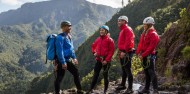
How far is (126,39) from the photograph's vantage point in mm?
11742

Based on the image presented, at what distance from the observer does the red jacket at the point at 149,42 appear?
11021mm

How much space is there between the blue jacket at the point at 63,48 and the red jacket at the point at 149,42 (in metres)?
2.61

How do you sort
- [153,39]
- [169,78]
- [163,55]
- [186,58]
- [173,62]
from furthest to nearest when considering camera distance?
1. [163,55]
2. [173,62]
3. [169,78]
4. [186,58]
5. [153,39]

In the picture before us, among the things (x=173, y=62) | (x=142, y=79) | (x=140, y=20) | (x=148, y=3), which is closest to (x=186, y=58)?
(x=173, y=62)

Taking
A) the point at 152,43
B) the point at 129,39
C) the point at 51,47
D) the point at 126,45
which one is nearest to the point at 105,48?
the point at 126,45

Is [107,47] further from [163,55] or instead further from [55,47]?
[163,55]

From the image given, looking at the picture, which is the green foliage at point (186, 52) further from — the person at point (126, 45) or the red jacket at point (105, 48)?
the red jacket at point (105, 48)

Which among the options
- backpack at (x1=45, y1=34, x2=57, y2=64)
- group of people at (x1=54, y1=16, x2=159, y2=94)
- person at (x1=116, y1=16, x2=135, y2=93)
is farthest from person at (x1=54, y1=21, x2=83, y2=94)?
person at (x1=116, y1=16, x2=135, y2=93)

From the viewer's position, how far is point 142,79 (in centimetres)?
1750

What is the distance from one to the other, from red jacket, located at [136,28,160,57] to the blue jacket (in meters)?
2.61

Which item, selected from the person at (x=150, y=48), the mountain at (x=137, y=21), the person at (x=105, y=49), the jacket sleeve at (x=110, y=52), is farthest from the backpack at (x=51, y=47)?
→ the mountain at (x=137, y=21)

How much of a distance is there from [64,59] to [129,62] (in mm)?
2527

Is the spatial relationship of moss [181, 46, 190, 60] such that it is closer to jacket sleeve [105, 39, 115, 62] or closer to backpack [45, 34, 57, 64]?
jacket sleeve [105, 39, 115, 62]

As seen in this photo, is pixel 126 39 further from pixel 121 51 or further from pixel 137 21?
pixel 137 21
